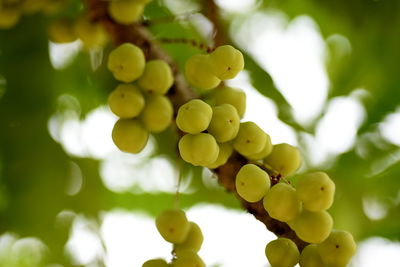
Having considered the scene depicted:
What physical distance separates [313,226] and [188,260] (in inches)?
10.0

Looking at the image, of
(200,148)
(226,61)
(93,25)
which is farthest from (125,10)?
(200,148)

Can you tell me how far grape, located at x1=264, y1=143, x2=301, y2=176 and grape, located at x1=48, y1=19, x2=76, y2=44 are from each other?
0.78m

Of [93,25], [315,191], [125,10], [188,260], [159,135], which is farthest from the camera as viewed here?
[159,135]

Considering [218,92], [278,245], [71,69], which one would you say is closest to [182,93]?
[218,92]

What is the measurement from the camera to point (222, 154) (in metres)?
1.20

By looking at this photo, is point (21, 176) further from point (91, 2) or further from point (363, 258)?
point (363, 258)

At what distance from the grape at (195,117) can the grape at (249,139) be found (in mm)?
76

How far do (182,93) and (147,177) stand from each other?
94cm

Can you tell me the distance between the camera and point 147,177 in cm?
231

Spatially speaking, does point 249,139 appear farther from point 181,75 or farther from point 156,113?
point 181,75

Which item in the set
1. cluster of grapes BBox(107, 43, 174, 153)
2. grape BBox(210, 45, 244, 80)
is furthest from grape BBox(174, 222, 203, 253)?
grape BBox(210, 45, 244, 80)

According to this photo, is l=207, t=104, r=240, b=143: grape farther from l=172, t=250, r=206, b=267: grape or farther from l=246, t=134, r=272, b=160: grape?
l=172, t=250, r=206, b=267: grape

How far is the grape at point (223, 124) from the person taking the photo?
116 cm

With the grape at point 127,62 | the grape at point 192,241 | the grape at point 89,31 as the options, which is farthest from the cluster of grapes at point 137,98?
the grape at point 89,31
